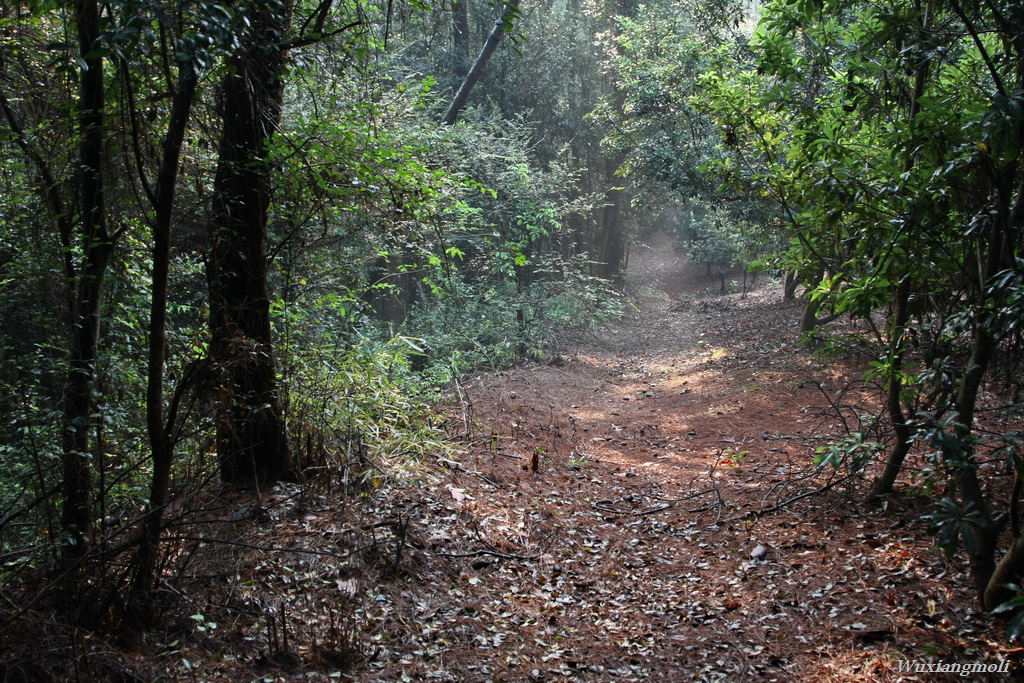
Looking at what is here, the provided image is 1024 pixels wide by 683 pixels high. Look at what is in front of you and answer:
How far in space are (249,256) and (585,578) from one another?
3668 millimetres

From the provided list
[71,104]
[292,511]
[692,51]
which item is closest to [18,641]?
[292,511]

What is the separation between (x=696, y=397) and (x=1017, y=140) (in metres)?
8.85

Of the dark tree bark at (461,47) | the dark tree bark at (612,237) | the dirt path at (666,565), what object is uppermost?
the dark tree bark at (461,47)

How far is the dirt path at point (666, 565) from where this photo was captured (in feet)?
12.9

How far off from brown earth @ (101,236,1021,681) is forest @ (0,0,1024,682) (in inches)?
1.1

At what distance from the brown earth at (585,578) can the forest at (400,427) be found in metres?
0.03

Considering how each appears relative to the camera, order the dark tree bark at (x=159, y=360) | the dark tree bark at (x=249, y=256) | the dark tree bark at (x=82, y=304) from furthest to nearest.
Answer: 1. the dark tree bark at (x=249, y=256)
2. the dark tree bark at (x=82, y=304)
3. the dark tree bark at (x=159, y=360)

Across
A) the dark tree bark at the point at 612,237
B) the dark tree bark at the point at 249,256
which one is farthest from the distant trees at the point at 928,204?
the dark tree bark at the point at 612,237

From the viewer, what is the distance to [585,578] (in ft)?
17.3

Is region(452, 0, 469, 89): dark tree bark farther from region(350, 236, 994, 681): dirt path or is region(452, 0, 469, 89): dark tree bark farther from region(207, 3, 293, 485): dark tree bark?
region(207, 3, 293, 485): dark tree bark

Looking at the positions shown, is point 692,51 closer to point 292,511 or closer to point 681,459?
point 681,459

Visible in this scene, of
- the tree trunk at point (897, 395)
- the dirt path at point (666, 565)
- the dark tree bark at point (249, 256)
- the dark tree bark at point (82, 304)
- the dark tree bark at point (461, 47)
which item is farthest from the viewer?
the dark tree bark at point (461, 47)

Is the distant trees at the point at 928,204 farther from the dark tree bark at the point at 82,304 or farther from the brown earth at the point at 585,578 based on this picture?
the dark tree bark at the point at 82,304

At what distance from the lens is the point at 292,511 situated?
5.19 meters
